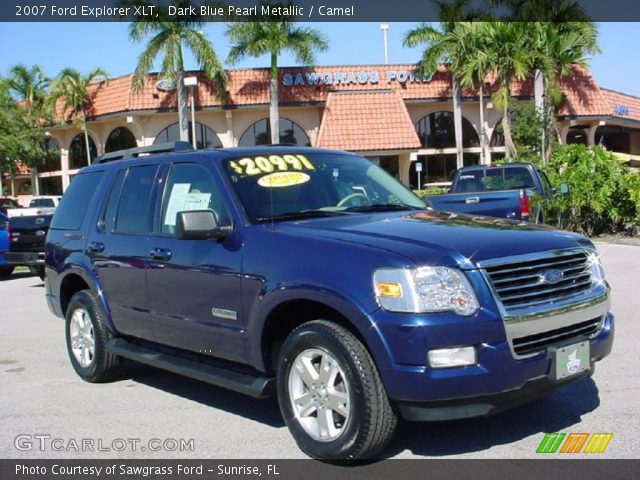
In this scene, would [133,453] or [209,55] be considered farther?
[209,55]

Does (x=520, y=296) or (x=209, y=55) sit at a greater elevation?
(x=209, y=55)

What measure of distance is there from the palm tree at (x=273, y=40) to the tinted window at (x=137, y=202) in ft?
86.7

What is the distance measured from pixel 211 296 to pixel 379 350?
1.49 m

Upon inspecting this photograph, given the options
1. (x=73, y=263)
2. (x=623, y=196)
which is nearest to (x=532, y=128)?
(x=623, y=196)

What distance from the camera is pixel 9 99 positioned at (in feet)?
136

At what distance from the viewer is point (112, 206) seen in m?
6.39

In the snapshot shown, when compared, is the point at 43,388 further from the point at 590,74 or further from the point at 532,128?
the point at 590,74

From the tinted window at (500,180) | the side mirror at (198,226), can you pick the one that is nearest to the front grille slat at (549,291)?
the side mirror at (198,226)

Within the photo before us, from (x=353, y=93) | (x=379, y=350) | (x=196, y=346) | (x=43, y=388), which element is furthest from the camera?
(x=353, y=93)

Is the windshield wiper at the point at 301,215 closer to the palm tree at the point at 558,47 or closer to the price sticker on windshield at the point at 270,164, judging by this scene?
the price sticker on windshield at the point at 270,164

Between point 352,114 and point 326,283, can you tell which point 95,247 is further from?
point 352,114

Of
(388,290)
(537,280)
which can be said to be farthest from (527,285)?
(388,290)

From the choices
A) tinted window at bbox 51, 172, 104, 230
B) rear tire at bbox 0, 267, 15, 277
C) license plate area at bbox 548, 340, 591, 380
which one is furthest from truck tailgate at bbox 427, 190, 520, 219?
rear tire at bbox 0, 267, 15, 277

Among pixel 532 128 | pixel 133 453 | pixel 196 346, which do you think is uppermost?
pixel 532 128
